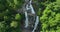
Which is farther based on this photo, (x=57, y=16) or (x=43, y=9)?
(x=43, y=9)

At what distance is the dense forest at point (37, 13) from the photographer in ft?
39.8

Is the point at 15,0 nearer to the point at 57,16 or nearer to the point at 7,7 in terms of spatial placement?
the point at 7,7

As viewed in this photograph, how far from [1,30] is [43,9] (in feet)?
8.04

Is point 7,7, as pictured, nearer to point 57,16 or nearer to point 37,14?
point 37,14

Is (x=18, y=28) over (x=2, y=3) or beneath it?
beneath

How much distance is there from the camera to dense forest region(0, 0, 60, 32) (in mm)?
12133

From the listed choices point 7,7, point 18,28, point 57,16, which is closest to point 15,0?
point 7,7

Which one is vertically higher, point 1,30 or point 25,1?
point 25,1

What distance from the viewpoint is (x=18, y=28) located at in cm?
1315

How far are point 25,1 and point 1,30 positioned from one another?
2094 mm

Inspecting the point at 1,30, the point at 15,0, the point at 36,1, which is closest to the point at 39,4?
the point at 36,1

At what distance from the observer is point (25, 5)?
13641 mm

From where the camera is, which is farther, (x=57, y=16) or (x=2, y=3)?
(x=2, y=3)

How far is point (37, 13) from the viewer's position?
13.5 metres
